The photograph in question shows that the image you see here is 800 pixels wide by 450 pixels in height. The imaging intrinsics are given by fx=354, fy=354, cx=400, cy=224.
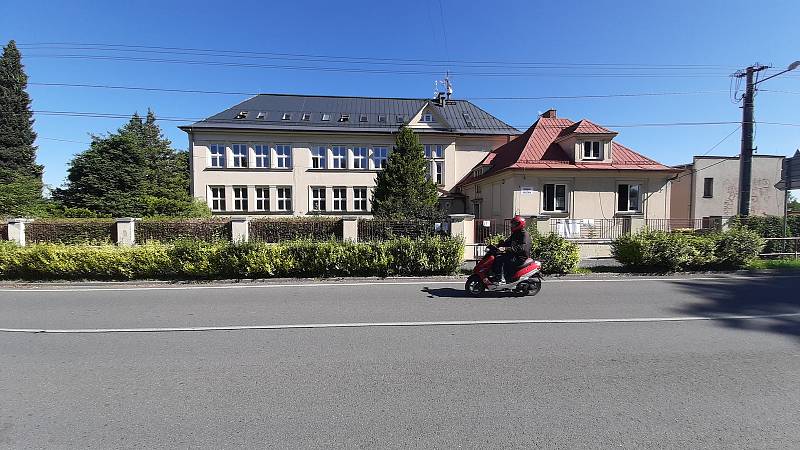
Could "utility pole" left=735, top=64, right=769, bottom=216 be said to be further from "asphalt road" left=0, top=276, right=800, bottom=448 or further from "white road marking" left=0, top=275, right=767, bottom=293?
"asphalt road" left=0, top=276, right=800, bottom=448

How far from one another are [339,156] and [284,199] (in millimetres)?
5932

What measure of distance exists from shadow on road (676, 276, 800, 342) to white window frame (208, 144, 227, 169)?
30.2 meters

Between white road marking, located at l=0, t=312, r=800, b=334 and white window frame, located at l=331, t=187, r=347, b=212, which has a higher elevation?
white window frame, located at l=331, t=187, r=347, b=212

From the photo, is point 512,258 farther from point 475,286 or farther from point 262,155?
point 262,155

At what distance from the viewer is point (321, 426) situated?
2809 millimetres

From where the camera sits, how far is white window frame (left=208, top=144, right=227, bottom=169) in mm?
28781

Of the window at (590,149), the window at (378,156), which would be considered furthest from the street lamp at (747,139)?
the window at (378,156)

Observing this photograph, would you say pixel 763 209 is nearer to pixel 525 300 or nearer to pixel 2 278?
pixel 525 300

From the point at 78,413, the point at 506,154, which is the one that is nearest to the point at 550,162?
the point at 506,154

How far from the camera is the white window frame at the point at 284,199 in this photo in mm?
29797

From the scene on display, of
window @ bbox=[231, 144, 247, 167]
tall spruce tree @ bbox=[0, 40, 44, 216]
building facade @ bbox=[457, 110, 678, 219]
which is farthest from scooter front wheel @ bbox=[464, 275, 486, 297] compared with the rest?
tall spruce tree @ bbox=[0, 40, 44, 216]

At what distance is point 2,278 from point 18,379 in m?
9.31

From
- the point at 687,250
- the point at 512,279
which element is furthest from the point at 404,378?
the point at 687,250

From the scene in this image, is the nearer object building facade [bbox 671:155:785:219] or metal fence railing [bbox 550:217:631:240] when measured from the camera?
metal fence railing [bbox 550:217:631:240]
